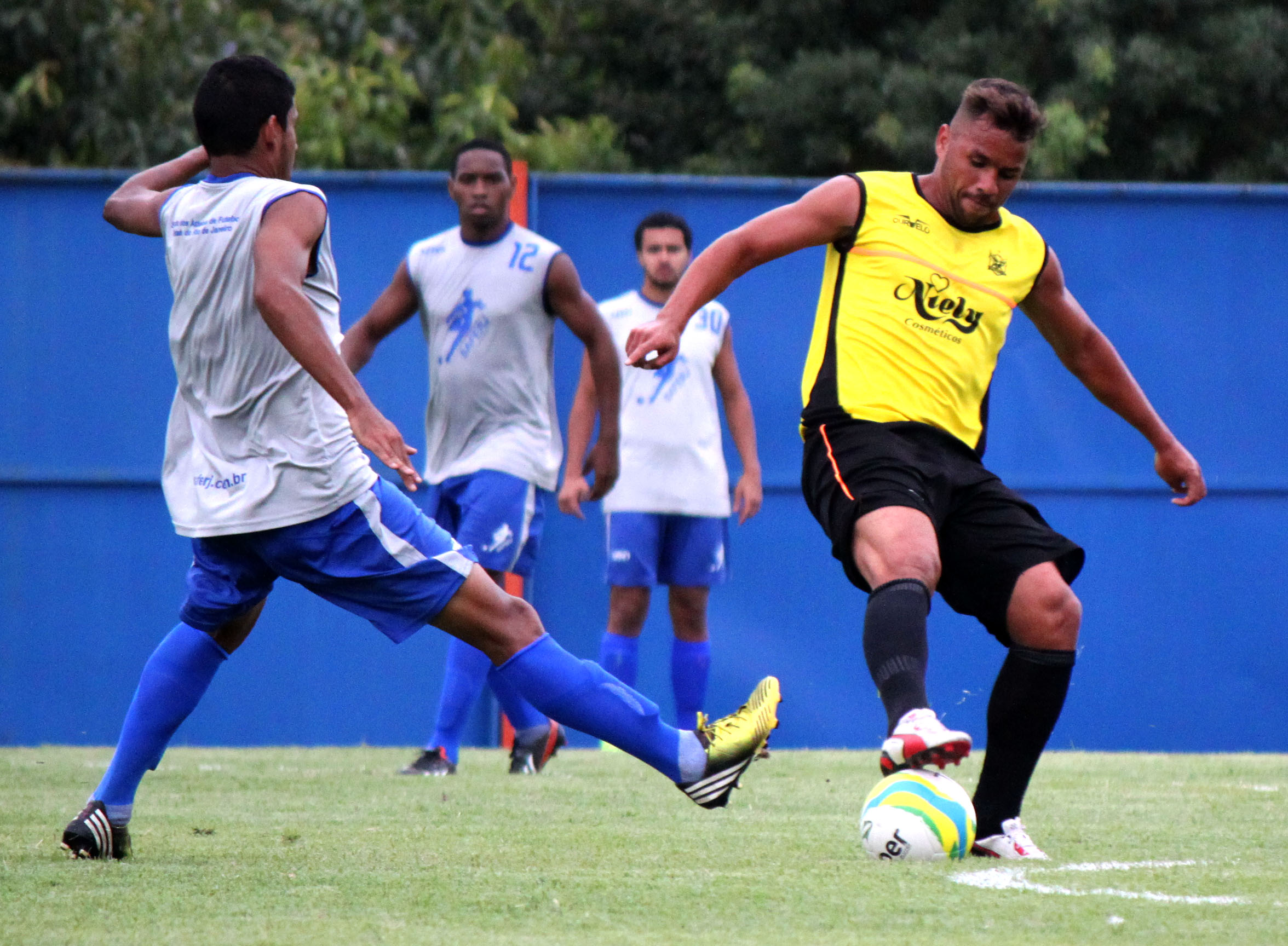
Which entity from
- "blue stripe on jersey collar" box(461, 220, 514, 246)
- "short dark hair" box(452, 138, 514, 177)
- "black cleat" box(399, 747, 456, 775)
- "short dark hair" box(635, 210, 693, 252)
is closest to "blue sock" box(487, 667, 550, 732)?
"black cleat" box(399, 747, 456, 775)

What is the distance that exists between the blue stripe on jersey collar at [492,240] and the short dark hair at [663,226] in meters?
1.02

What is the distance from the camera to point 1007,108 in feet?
13.2

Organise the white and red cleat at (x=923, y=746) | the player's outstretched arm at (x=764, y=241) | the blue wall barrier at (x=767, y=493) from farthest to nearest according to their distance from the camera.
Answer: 1. the blue wall barrier at (x=767, y=493)
2. the player's outstretched arm at (x=764, y=241)
3. the white and red cleat at (x=923, y=746)

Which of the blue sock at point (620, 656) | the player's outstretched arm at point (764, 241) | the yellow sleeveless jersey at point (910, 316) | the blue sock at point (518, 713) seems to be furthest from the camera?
the blue sock at point (620, 656)

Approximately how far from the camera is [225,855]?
13.4 feet

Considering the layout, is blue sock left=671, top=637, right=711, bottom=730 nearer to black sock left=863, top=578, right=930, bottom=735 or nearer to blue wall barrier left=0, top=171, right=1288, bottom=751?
blue wall barrier left=0, top=171, right=1288, bottom=751

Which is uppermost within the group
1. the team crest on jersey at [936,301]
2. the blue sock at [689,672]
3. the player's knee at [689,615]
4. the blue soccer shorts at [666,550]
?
the team crest on jersey at [936,301]

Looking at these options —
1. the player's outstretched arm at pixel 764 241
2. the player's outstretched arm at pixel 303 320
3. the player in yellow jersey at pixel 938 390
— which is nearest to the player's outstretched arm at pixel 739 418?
the player in yellow jersey at pixel 938 390

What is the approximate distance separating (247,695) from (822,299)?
520 cm

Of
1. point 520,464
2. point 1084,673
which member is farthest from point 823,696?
point 520,464

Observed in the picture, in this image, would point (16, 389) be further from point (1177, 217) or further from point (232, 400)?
point (1177, 217)

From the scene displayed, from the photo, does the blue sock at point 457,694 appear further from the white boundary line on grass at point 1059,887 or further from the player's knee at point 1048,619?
the white boundary line on grass at point 1059,887

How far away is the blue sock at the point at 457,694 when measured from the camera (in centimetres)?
659

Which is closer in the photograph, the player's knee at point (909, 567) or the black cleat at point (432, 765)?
the player's knee at point (909, 567)
